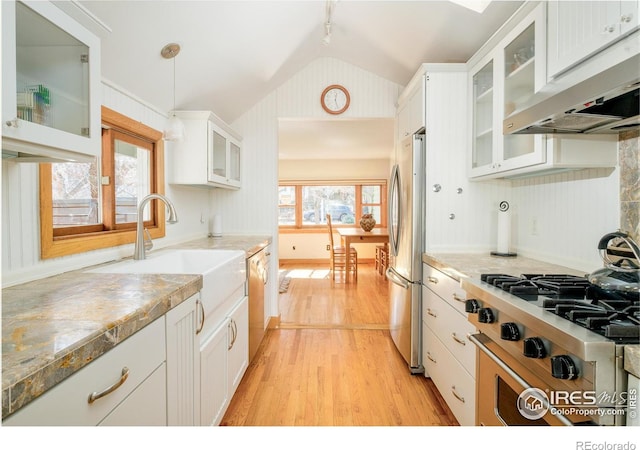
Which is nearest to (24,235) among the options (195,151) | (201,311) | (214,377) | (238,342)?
(201,311)

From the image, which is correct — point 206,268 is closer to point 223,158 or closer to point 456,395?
point 223,158

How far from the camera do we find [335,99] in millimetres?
3412

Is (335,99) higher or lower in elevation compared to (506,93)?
higher

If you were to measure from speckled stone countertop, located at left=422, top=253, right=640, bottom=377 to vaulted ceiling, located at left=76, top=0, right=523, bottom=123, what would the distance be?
1.50 m

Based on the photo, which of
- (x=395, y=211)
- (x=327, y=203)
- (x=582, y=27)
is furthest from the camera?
(x=327, y=203)

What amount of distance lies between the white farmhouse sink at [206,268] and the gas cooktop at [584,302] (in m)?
1.25

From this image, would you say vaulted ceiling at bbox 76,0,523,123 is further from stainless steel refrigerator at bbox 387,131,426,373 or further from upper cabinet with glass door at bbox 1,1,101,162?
stainless steel refrigerator at bbox 387,131,426,373

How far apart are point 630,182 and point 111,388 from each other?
6.72 feet

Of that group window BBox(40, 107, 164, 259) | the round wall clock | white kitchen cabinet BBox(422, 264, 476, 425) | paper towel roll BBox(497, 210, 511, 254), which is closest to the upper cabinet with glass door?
window BBox(40, 107, 164, 259)

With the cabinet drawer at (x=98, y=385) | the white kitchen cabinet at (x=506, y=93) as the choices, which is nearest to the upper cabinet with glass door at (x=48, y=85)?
the cabinet drawer at (x=98, y=385)

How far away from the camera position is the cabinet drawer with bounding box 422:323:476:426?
1.59m

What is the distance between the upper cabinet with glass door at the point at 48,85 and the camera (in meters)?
0.88

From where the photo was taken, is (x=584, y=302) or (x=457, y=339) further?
(x=457, y=339)
